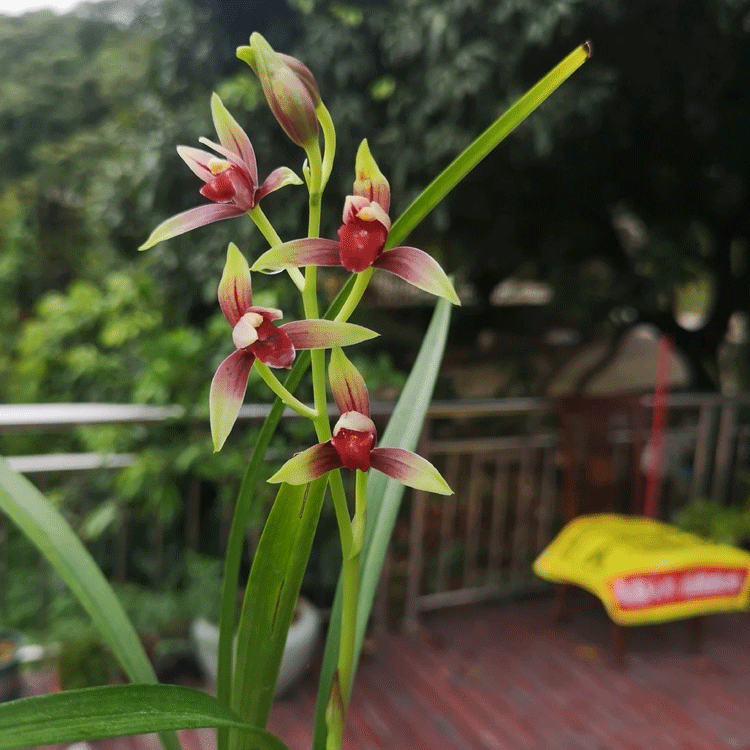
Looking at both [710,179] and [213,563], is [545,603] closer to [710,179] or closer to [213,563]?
[213,563]

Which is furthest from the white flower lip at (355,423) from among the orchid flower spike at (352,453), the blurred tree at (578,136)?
the blurred tree at (578,136)

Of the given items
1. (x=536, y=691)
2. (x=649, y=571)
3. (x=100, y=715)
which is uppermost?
(x=100, y=715)

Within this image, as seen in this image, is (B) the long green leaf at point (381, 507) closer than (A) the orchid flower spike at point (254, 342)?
No

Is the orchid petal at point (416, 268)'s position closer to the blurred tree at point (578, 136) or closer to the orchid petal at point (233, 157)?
the orchid petal at point (233, 157)

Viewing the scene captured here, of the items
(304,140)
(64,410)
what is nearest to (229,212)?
(304,140)

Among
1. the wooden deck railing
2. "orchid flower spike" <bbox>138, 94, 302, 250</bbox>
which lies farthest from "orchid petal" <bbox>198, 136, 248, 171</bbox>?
the wooden deck railing

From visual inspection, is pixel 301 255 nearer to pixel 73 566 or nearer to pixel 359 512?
pixel 359 512

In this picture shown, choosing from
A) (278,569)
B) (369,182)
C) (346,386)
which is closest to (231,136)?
(369,182)
